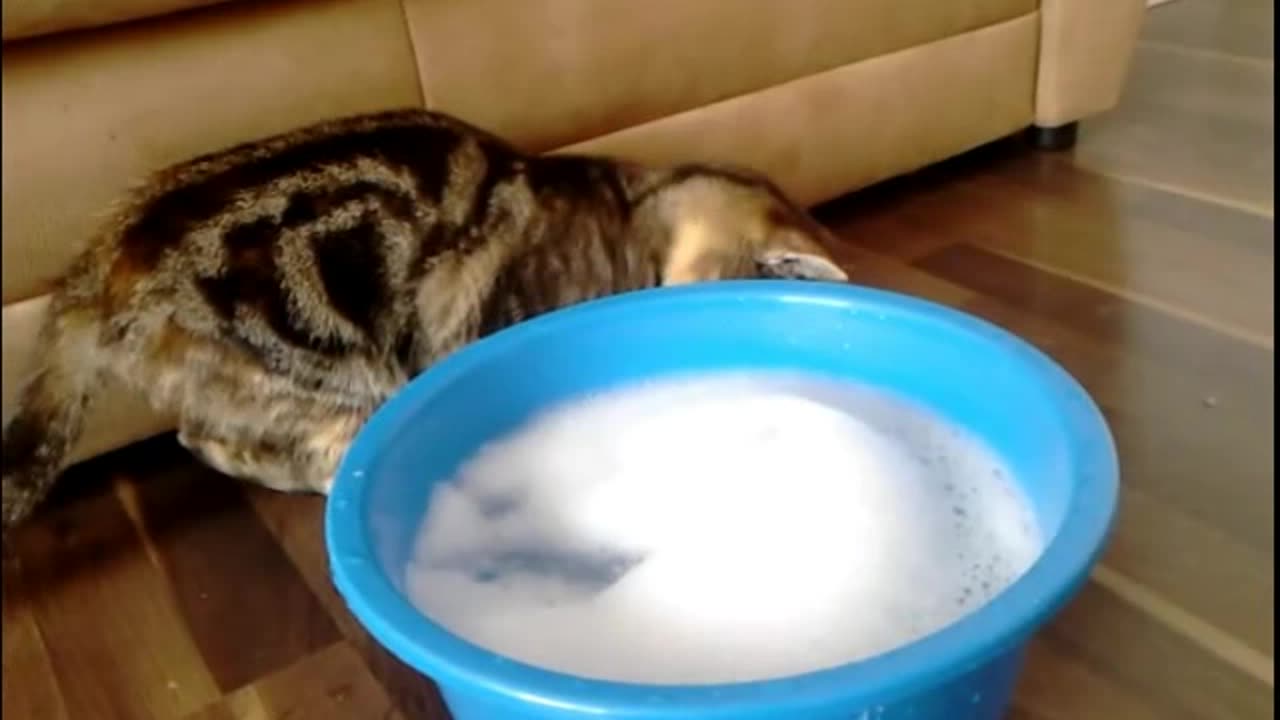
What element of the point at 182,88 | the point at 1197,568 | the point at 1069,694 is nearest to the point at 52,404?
the point at 182,88

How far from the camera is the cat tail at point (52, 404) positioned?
86 centimetres

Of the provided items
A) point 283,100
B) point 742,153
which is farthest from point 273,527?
point 742,153

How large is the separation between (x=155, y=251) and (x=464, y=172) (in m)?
0.28

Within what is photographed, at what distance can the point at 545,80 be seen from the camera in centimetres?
125

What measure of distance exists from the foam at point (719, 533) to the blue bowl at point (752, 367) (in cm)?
2

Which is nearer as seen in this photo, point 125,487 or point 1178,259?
point 125,487

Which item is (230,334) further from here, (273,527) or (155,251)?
(273,527)

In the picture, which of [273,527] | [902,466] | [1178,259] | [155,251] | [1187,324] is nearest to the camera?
[902,466]

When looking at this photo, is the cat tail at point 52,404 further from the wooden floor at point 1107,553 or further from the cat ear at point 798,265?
the cat ear at point 798,265

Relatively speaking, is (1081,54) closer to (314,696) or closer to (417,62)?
(417,62)

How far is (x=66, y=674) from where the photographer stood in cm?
90

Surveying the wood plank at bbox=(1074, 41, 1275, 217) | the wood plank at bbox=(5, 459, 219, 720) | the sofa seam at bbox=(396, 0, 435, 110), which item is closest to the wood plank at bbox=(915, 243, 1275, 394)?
the wood plank at bbox=(1074, 41, 1275, 217)

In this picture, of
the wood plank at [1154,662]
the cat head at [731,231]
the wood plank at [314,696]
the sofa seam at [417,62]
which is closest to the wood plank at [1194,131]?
the cat head at [731,231]

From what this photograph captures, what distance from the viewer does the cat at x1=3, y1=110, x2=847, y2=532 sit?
0.98m
